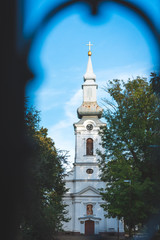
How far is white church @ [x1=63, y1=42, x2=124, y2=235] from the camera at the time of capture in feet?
124

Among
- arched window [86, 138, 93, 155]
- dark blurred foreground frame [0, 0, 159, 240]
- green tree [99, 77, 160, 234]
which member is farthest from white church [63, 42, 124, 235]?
dark blurred foreground frame [0, 0, 159, 240]

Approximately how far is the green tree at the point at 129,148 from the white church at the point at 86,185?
61.4ft

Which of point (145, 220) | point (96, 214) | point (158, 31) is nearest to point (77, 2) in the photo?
point (158, 31)

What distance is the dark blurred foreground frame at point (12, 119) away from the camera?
1.67 m

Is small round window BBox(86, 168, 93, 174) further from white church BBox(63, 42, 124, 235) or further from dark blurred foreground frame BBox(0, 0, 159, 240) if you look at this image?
dark blurred foreground frame BBox(0, 0, 159, 240)

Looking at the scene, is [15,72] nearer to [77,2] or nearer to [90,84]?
[77,2]

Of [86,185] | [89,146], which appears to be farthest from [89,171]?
[89,146]

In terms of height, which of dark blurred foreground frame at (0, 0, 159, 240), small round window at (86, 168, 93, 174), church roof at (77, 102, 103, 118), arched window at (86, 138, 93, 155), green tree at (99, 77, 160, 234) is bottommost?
dark blurred foreground frame at (0, 0, 159, 240)

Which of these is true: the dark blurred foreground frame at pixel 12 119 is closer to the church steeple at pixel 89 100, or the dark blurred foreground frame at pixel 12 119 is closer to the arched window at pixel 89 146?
the arched window at pixel 89 146

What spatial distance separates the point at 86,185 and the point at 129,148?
2317 centimetres

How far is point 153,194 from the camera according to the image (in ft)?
32.7

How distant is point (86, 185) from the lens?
130 feet

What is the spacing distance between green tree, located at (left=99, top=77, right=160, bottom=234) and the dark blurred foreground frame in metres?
12.6

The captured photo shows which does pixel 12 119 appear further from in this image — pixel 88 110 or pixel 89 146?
pixel 88 110
